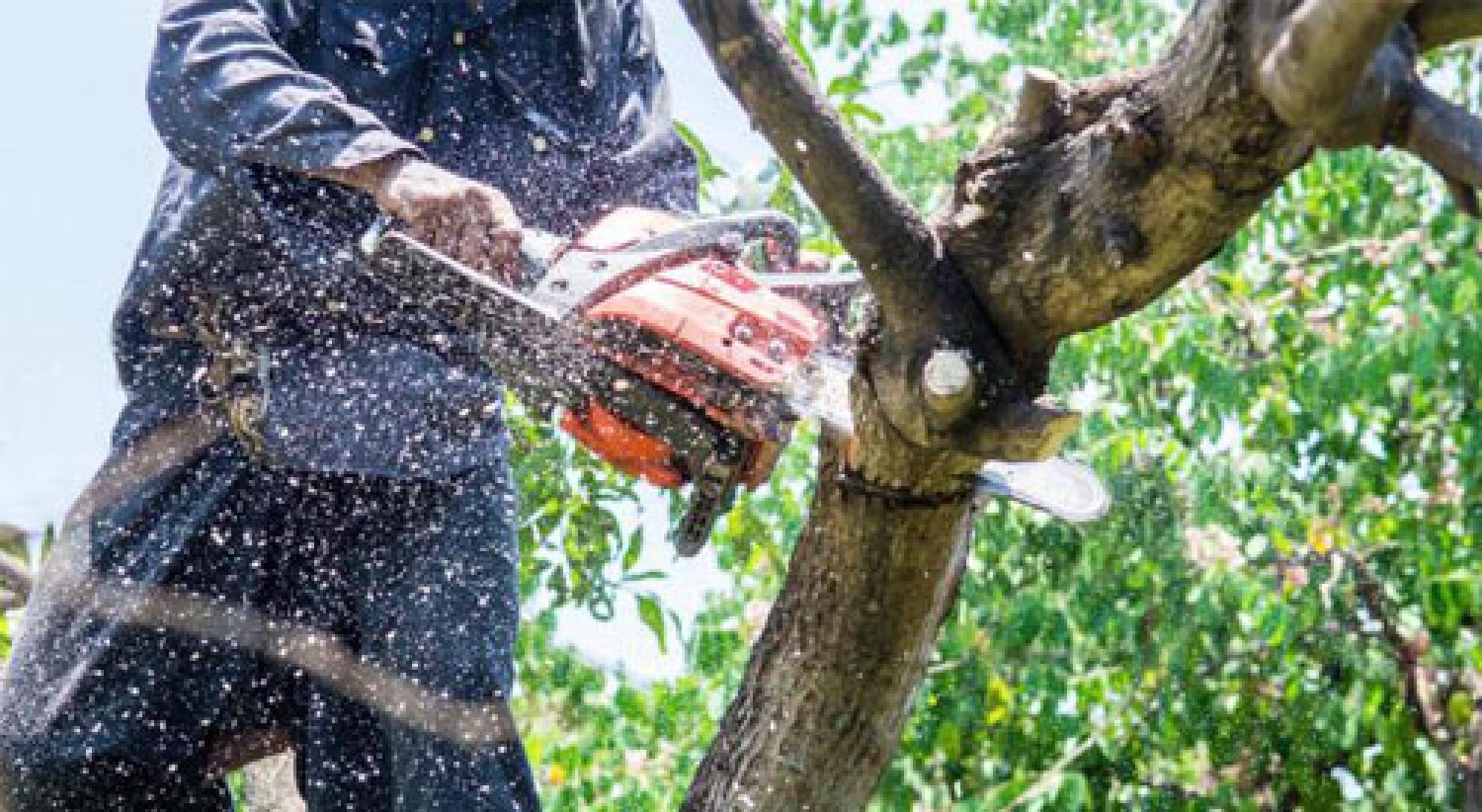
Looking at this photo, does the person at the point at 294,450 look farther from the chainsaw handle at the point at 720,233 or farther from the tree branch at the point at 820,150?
the tree branch at the point at 820,150

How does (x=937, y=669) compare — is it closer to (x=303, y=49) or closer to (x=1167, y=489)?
(x=1167, y=489)

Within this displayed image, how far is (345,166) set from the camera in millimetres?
2379

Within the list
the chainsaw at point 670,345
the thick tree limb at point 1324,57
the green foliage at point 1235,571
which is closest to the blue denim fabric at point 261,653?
the chainsaw at point 670,345

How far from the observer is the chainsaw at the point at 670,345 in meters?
2.41

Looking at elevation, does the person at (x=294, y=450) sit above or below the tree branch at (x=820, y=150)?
below

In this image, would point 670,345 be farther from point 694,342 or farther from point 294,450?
point 294,450

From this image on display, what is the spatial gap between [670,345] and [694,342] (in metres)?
0.04

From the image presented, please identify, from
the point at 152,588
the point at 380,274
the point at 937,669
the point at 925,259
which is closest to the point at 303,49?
the point at 380,274

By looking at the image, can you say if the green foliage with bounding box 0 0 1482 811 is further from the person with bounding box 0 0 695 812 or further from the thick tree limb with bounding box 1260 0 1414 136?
the thick tree limb with bounding box 1260 0 1414 136

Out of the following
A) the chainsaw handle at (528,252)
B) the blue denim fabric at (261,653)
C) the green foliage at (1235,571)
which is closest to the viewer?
the blue denim fabric at (261,653)

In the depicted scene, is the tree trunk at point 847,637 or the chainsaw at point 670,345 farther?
the chainsaw at point 670,345

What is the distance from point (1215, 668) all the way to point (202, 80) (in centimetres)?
442

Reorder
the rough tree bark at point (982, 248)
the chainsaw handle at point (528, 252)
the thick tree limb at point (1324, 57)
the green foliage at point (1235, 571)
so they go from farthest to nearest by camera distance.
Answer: the green foliage at point (1235, 571)
the chainsaw handle at point (528, 252)
the rough tree bark at point (982, 248)
the thick tree limb at point (1324, 57)

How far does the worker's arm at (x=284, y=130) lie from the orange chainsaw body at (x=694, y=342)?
158 millimetres
